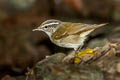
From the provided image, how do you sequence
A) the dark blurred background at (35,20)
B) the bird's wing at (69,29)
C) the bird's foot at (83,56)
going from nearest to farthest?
the bird's foot at (83,56) → the bird's wing at (69,29) → the dark blurred background at (35,20)

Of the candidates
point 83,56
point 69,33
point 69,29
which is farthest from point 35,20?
point 83,56

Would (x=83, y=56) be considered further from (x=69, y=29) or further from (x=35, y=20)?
(x=35, y=20)

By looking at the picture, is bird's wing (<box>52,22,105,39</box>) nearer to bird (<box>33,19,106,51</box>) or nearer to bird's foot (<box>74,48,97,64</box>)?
bird (<box>33,19,106,51</box>)

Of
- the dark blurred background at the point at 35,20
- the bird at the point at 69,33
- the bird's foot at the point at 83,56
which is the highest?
the bird at the point at 69,33

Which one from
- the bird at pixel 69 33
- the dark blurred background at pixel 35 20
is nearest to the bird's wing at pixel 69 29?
the bird at pixel 69 33

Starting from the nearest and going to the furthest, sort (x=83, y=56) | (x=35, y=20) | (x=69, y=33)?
1. (x=83, y=56)
2. (x=69, y=33)
3. (x=35, y=20)

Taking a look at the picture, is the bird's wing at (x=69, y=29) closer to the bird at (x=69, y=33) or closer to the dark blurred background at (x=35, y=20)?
the bird at (x=69, y=33)
